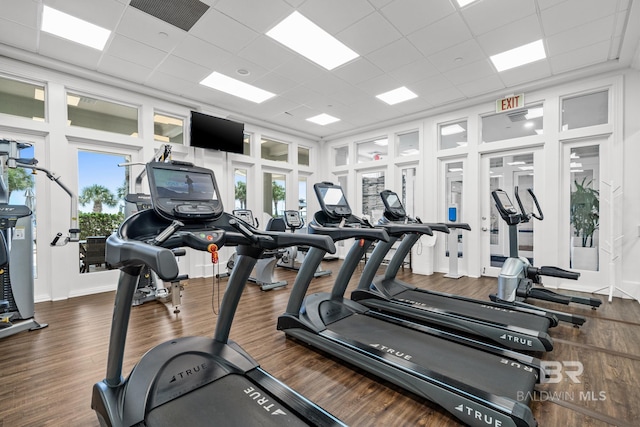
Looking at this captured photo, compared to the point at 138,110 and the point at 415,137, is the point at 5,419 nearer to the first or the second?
the point at 138,110

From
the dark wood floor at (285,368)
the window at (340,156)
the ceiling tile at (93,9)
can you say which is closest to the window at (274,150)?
the window at (340,156)

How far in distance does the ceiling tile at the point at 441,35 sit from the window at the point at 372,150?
3518 millimetres

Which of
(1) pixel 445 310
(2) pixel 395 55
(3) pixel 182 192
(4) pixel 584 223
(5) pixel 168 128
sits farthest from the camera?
(5) pixel 168 128

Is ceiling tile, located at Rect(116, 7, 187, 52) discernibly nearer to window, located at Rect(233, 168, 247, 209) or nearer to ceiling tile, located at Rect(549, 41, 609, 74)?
window, located at Rect(233, 168, 247, 209)

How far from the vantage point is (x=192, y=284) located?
516cm

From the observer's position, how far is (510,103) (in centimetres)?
516

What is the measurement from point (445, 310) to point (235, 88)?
15.1ft

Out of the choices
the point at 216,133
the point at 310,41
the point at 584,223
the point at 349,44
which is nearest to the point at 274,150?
the point at 216,133

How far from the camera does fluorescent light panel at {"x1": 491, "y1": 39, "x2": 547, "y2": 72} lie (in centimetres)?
383

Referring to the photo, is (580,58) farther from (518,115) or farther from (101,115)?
(101,115)

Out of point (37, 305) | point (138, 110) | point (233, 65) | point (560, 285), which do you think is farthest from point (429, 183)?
point (37, 305)

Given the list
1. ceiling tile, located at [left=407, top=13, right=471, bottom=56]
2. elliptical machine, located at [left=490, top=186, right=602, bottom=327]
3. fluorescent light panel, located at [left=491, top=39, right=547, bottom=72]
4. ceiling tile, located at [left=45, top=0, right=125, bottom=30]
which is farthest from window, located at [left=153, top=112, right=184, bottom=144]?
elliptical machine, located at [left=490, top=186, right=602, bottom=327]

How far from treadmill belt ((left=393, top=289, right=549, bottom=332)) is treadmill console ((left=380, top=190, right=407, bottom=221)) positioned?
1013mm

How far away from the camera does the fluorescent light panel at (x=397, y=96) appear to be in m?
5.16
